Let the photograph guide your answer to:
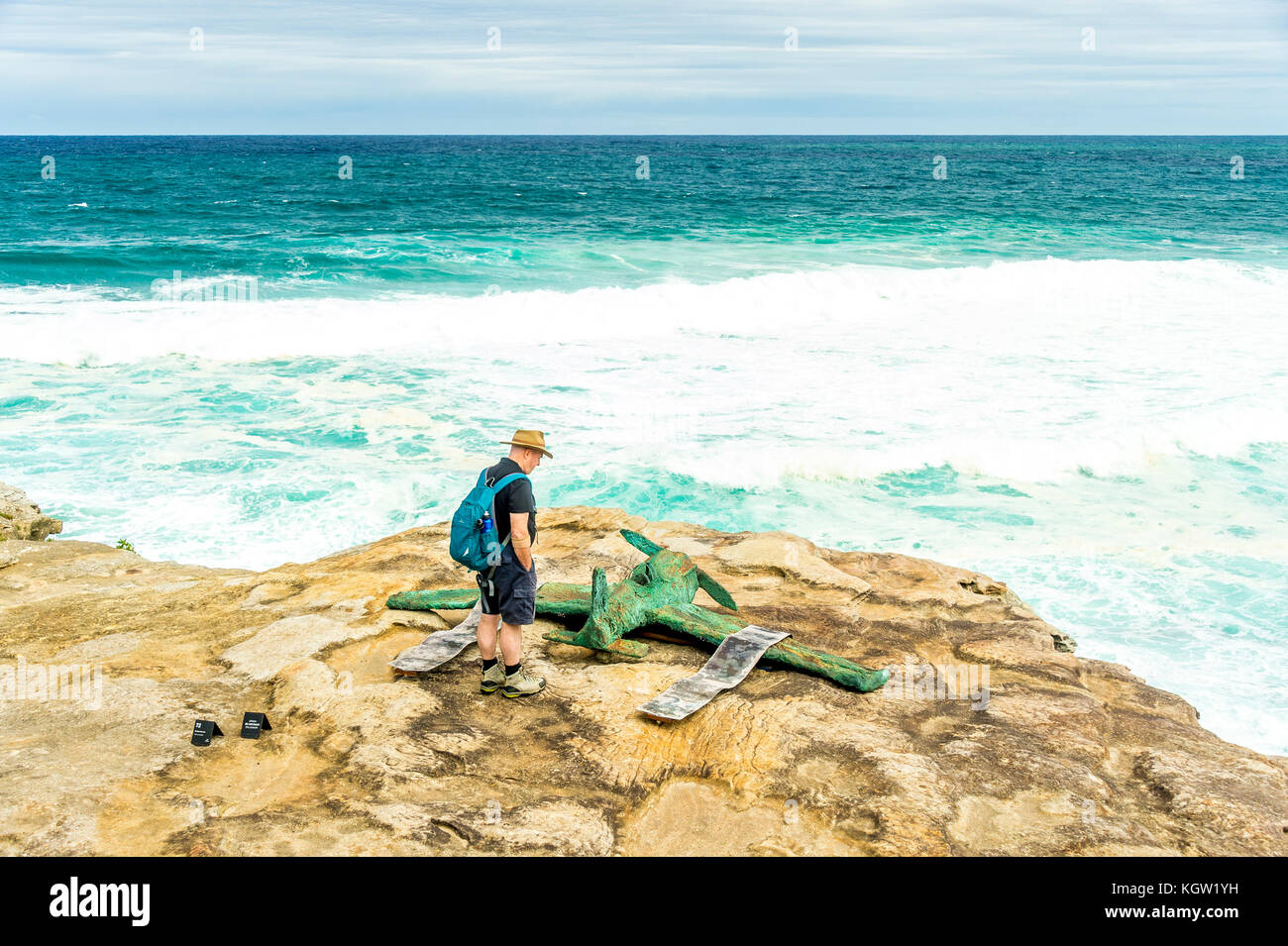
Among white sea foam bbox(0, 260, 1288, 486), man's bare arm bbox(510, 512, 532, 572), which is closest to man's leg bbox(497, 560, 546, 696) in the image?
man's bare arm bbox(510, 512, 532, 572)

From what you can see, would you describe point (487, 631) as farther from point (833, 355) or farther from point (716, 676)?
point (833, 355)

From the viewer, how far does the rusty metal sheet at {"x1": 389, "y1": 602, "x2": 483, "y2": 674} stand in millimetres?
4629

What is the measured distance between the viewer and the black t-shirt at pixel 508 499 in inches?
170

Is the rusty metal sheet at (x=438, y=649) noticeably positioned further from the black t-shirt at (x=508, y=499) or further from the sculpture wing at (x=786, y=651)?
the sculpture wing at (x=786, y=651)

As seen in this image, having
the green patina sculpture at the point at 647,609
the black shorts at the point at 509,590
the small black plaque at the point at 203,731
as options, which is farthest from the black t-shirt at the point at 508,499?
the small black plaque at the point at 203,731

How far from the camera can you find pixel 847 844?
3.40 metres

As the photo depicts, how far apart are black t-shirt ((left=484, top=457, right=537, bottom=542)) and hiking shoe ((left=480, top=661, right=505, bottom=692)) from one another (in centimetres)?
68

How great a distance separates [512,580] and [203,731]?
1.49 metres

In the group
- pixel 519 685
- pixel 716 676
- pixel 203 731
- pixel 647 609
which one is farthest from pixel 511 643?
pixel 203 731

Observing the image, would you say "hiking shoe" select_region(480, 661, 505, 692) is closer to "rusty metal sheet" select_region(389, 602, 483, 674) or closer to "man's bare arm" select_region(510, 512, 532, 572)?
"rusty metal sheet" select_region(389, 602, 483, 674)

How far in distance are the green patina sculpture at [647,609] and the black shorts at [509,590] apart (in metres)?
0.45

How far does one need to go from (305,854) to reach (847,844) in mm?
1964
